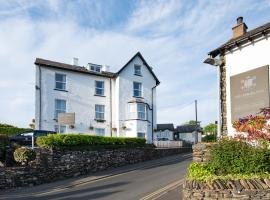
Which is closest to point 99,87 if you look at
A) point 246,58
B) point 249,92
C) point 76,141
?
point 76,141

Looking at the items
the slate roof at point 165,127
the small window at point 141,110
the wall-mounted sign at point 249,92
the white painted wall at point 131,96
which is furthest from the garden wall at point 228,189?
the slate roof at point 165,127

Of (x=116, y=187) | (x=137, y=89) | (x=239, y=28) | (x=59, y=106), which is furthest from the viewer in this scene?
(x=137, y=89)

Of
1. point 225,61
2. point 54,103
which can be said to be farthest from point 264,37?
point 54,103

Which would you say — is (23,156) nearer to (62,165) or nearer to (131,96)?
(62,165)

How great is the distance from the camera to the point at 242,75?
19.3 meters

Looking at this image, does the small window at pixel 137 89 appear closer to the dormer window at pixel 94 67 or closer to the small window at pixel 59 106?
the dormer window at pixel 94 67

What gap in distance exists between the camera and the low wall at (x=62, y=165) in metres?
21.7

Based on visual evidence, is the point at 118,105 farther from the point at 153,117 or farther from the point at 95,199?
the point at 95,199

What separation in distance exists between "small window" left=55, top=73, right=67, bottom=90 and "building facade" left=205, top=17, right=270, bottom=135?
20.8 m

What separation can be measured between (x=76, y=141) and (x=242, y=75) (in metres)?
12.2

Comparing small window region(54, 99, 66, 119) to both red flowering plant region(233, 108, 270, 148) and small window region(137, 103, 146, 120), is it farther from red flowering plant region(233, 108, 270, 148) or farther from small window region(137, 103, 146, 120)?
red flowering plant region(233, 108, 270, 148)

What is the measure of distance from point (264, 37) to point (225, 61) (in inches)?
104

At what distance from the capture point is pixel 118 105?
137 feet

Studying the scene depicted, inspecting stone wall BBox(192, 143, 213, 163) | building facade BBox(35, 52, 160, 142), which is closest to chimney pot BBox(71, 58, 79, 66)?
building facade BBox(35, 52, 160, 142)
